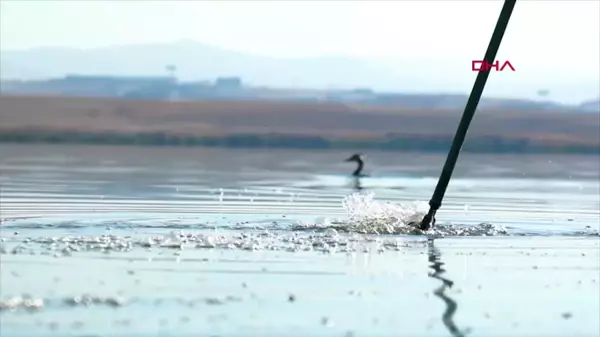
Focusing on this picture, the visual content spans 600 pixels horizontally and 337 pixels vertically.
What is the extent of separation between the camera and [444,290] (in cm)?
1411

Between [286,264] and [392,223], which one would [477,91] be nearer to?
[392,223]

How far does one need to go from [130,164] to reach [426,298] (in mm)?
32485

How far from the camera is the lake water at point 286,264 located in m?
12.1

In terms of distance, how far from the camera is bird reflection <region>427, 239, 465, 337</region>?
39.2 ft

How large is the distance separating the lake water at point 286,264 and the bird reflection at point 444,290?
0.02 m

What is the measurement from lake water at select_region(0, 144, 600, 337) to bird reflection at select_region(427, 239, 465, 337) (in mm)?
19

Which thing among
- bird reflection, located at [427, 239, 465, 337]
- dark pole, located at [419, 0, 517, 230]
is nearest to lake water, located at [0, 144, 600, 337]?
bird reflection, located at [427, 239, 465, 337]

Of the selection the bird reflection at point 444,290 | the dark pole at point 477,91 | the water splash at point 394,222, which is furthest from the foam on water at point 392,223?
the bird reflection at point 444,290

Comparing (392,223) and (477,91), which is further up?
(477,91)

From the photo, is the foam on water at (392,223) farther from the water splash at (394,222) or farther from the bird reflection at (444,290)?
the bird reflection at (444,290)

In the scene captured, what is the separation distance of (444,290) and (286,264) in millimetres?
2399

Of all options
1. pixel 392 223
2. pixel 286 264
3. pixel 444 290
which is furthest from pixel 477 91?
pixel 444 290

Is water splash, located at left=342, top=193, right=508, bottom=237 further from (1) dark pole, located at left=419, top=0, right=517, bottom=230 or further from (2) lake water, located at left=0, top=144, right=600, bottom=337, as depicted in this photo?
(1) dark pole, located at left=419, top=0, right=517, bottom=230

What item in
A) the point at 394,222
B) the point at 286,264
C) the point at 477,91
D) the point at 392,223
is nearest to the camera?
the point at 286,264
